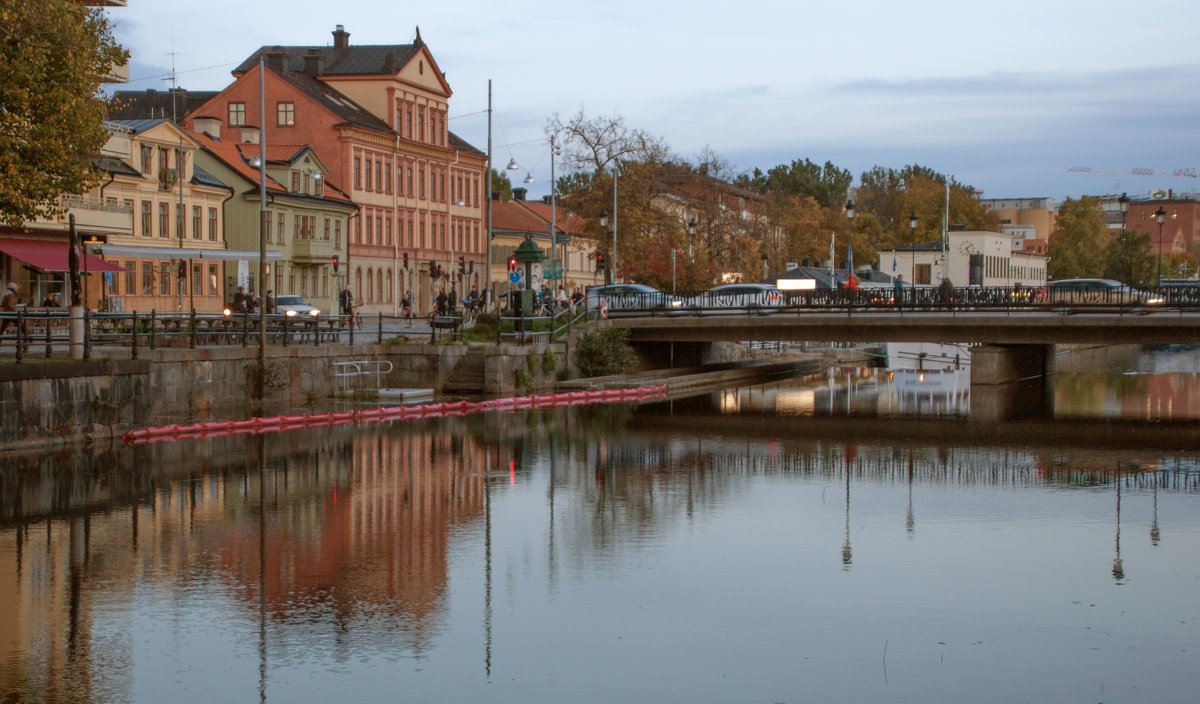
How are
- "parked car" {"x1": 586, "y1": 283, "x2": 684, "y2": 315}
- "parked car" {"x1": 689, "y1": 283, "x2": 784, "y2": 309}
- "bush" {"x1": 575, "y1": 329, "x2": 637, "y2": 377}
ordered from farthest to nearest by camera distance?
"parked car" {"x1": 586, "y1": 283, "x2": 684, "y2": 315} → "parked car" {"x1": 689, "y1": 283, "x2": 784, "y2": 309} → "bush" {"x1": 575, "y1": 329, "x2": 637, "y2": 377}

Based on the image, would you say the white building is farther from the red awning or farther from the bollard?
the bollard

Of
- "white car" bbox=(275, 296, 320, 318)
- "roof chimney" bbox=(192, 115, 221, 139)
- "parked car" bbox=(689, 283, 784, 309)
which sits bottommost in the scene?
"white car" bbox=(275, 296, 320, 318)

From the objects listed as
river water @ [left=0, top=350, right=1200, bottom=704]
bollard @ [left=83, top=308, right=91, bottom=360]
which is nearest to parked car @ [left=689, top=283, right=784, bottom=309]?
river water @ [left=0, top=350, right=1200, bottom=704]

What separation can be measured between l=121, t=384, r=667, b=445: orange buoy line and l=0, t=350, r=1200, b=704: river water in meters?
1.24

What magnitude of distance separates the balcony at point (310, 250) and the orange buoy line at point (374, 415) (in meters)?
29.0

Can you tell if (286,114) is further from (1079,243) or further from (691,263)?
(1079,243)

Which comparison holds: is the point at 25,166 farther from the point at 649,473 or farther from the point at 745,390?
the point at 745,390

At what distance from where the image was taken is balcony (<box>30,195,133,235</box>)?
46625 mm

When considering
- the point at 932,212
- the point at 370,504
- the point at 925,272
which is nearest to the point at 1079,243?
the point at 932,212

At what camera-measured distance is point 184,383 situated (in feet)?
112

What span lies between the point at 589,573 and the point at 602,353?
107ft

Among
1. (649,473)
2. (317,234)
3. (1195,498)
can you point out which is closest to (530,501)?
(649,473)

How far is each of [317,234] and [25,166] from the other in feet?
142

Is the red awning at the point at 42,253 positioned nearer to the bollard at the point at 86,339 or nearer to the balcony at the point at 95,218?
the balcony at the point at 95,218
